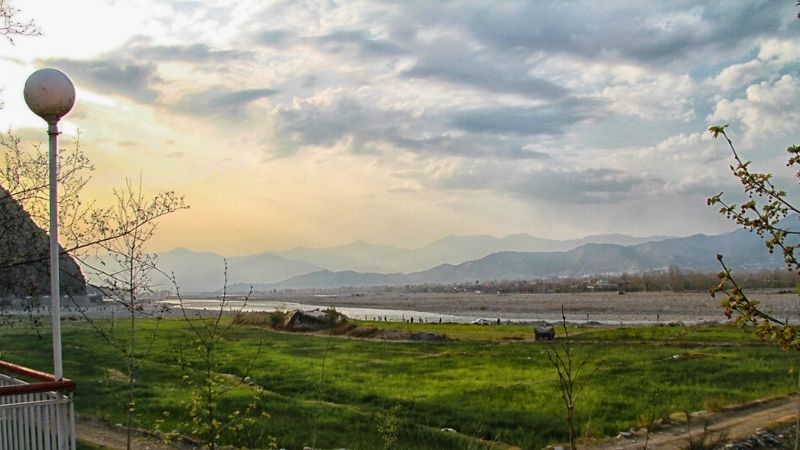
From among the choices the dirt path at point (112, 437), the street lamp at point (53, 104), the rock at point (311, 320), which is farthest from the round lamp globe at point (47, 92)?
the rock at point (311, 320)

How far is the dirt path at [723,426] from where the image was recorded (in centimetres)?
1496

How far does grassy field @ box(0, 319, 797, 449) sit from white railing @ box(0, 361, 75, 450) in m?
2.29

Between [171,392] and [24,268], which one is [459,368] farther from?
[24,268]

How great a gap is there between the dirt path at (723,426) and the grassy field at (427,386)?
0.73 meters

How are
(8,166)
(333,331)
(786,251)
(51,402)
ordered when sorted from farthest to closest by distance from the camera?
(333,331) → (8,166) → (51,402) → (786,251)

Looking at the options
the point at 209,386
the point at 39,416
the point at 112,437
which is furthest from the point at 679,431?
the point at 39,416

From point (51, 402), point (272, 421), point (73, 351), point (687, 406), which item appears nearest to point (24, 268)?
point (51, 402)

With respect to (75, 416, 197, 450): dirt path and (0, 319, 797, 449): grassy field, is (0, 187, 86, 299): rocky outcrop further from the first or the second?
(75, 416, 197, 450): dirt path

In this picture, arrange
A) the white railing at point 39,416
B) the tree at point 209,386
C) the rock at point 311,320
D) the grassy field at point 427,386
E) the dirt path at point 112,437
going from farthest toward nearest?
the rock at point 311,320 < the grassy field at point 427,386 < the dirt path at point 112,437 < the tree at point 209,386 < the white railing at point 39,416

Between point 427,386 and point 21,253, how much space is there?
1718cm

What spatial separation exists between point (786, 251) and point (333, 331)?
1953 inches

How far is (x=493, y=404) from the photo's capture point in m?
20.4

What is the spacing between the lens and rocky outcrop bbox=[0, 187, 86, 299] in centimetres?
934

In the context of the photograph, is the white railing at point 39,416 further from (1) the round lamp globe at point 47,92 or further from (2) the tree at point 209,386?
(1) the round lamp globe at point 47,92
